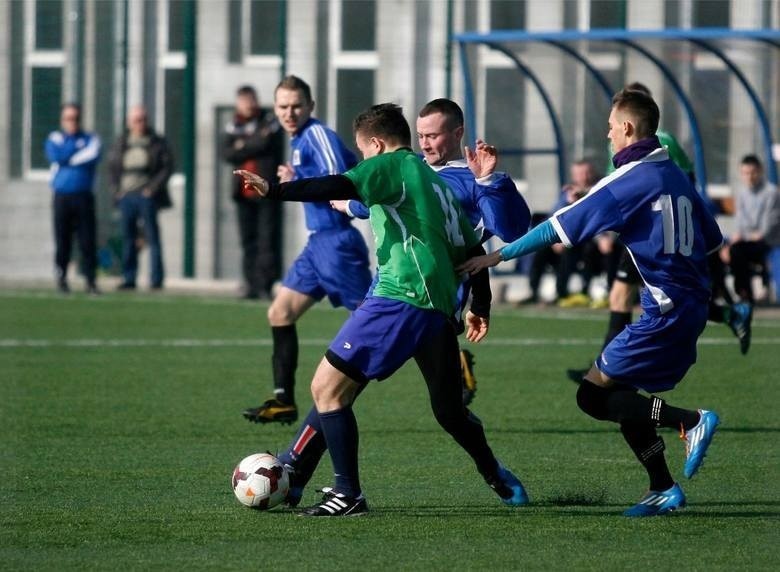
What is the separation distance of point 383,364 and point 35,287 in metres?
13.3

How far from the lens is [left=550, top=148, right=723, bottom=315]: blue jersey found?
6.21 metres

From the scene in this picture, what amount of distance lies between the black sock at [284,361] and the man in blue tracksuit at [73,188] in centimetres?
906

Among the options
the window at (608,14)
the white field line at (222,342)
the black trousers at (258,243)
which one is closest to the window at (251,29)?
the black trousers at (258,243)

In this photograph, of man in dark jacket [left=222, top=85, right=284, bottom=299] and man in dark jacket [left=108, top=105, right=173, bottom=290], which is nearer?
man in dark jacket [left=222, top=85, right=284, bottom=299]

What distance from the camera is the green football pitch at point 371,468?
5.71 m

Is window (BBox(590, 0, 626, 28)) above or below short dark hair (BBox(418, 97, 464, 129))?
above

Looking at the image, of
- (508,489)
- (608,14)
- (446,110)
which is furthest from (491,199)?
(608,14)

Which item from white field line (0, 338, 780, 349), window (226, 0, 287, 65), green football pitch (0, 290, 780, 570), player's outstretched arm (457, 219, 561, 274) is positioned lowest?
white field line (0, 338, 780, 349)

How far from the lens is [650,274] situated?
6352mm

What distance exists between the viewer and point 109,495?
268 inches

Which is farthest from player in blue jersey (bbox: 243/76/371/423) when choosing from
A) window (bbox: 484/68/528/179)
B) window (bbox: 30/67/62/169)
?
window (bbox: 30/67/62/169)

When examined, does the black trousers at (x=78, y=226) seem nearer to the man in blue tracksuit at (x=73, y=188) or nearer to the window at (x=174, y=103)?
the man in blue tracksuit at (x=73, y=188)

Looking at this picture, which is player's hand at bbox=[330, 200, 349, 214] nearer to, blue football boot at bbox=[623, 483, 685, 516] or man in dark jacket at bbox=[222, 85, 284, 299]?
blue football boot at bbox=[623, 483, 685, 516]

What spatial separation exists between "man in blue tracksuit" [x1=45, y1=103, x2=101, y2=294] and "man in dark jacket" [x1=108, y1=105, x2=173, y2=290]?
362 millimetres
